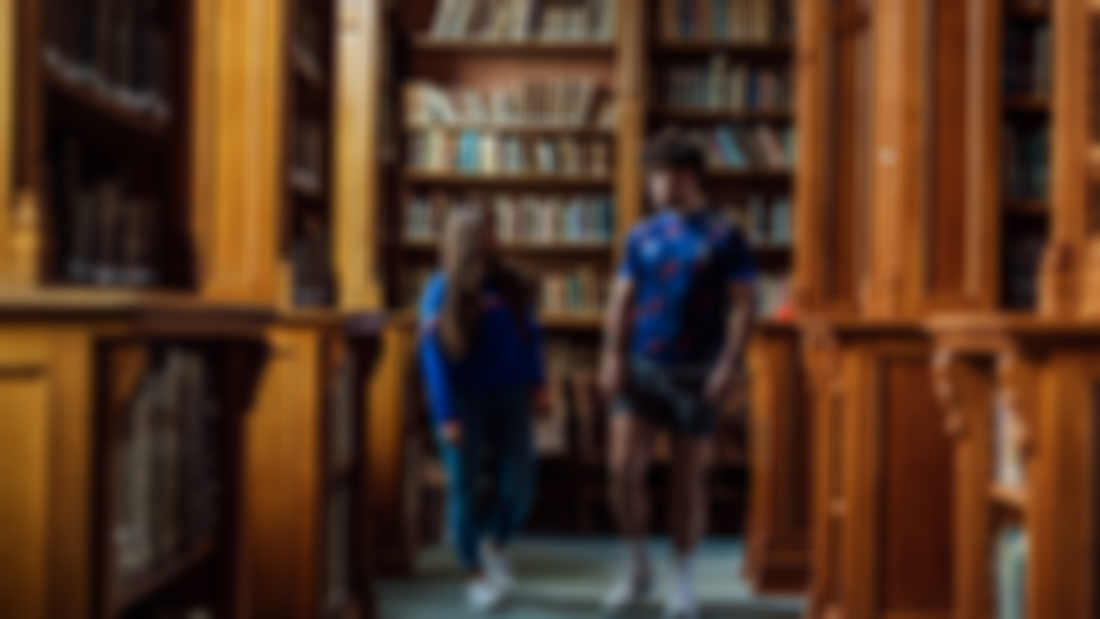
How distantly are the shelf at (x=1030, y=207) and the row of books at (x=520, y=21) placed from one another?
123 inches

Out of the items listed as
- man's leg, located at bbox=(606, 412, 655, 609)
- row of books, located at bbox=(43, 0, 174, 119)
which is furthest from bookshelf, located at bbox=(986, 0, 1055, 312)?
row of books, located at bbox=(43, 0, 174, 119)

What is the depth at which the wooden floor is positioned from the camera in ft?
16.4

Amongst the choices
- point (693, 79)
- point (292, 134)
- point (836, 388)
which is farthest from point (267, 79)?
point (693, 79)

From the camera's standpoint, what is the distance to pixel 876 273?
4523mm

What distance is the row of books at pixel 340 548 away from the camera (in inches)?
169

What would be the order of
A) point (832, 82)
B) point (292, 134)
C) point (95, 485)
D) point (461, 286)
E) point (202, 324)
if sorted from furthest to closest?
1. point (832, 82)
2. point (461, 286)
3. point (292, 134)
4. point (202, 324)
5. point (95, 485)

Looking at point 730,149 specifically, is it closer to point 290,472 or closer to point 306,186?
point 306,186

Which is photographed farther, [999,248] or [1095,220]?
[999,248]

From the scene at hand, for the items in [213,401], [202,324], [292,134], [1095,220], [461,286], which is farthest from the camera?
[461,286]

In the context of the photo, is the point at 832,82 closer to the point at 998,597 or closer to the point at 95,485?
the point at 998,597

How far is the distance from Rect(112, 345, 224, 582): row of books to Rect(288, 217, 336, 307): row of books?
144cm

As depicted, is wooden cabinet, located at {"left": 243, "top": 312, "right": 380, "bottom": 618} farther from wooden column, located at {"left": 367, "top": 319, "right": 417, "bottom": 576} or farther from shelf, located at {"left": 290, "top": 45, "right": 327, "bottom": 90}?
wooden column, located at {"left": 367, "top": 319, "right": 417, "bottom": 576}

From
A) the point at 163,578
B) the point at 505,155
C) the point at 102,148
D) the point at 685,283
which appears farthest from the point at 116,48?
the point at 505,155

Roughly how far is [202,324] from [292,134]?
69.8 inches
